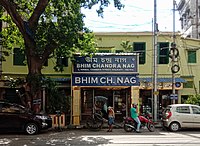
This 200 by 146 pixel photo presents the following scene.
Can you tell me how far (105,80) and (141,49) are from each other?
7071 millimetres

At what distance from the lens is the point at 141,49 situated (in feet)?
93.9

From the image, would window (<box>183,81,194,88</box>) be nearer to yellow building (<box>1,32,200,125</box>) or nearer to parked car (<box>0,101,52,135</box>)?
yellow building (<box>1,32,200,125</box>)

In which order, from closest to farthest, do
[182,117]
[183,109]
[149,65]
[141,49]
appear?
[182,117]
[183,109]
[149,65]
[141,49]

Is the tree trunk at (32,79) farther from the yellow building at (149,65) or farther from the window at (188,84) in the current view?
the window at (188,84)

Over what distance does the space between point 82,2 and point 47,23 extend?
123 inches

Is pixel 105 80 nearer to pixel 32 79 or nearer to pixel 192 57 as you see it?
pixel 32 79

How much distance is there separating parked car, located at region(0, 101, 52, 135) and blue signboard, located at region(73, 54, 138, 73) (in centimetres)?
626

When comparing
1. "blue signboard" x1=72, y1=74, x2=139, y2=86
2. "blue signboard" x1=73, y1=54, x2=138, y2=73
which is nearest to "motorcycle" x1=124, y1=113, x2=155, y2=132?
"blue signboard" x1=72, y1=74, x2=139, y2=86

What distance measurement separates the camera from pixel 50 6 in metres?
22.2

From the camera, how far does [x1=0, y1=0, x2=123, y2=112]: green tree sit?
18969 millimetres

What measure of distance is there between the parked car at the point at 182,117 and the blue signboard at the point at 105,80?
434 cm

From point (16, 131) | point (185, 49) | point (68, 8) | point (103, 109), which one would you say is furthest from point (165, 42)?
point (16, 131)

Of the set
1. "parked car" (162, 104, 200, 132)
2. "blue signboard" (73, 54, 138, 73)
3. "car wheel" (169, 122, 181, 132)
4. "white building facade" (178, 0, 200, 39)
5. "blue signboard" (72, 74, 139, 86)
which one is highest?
"white building facade" (178, 0, 200, 39)

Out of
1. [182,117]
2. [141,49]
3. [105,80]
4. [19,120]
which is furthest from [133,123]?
[141,49]
